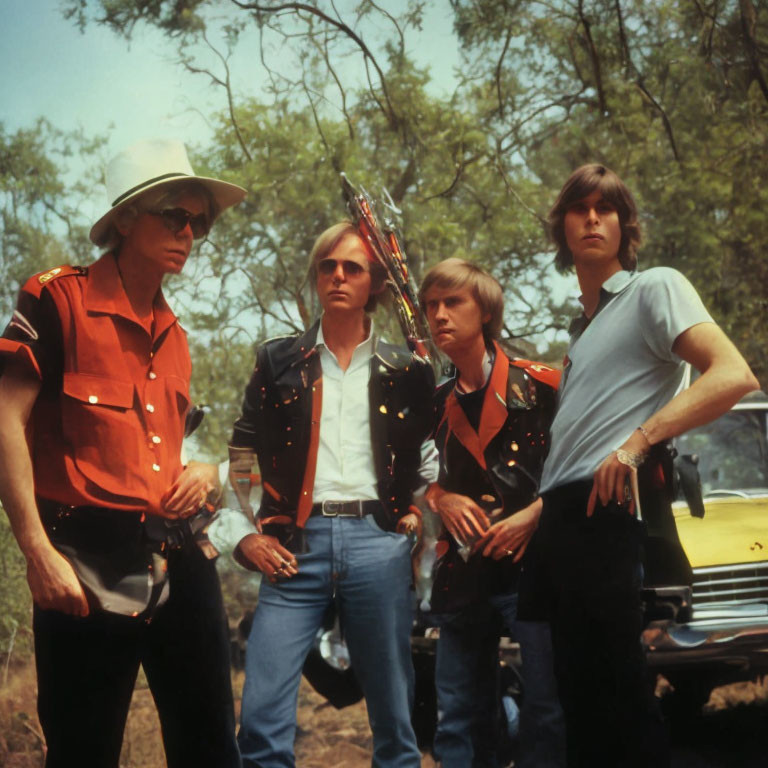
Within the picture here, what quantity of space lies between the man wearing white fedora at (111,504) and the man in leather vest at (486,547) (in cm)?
77

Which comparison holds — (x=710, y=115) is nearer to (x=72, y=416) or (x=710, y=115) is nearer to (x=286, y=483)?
(x=286, y=483)

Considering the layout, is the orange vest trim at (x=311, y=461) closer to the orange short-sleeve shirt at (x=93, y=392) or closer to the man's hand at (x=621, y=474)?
the orange short-sleeve shirt at (x=93, y=392)

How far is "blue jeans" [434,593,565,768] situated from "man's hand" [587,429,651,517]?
0.58 metres

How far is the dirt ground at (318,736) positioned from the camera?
3.89 metres

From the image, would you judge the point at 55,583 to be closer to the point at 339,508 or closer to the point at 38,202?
the point at 339,508

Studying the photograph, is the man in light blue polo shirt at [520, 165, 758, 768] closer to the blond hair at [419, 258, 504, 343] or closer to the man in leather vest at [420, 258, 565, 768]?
the man in leather vest at [420, 258, 565, 768]

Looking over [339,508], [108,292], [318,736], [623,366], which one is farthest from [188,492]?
[318,736]

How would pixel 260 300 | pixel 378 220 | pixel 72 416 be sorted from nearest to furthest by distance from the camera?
pixel 72 416
pixel 378 220
pixel 260 300

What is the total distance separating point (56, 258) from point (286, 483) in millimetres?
2459

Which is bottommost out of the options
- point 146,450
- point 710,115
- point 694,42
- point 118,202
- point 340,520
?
point 340,520

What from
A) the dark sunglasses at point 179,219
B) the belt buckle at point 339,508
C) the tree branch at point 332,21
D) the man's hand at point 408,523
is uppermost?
the tree branch at point 332,21

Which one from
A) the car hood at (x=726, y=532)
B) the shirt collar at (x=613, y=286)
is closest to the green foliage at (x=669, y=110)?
the car hood at (x=726, y=532)

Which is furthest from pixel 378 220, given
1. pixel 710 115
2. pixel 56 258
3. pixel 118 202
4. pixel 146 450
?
pixel 710 115

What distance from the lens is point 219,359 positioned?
464 centimetres
